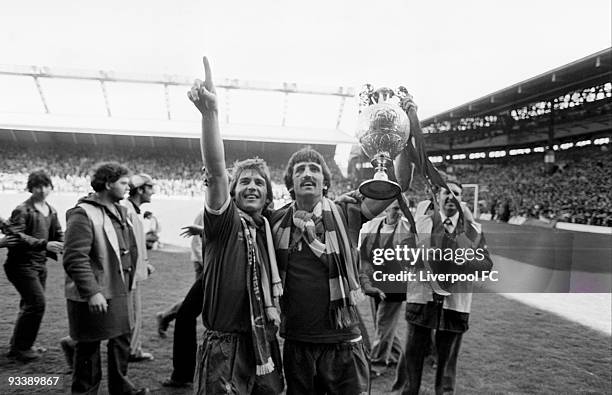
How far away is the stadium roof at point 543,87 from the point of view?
8.13m

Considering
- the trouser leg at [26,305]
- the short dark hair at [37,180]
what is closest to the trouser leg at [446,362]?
the trouser leg at [26,305]

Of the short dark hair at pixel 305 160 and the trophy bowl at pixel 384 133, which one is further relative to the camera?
the trophy bowl at pixel 384 133

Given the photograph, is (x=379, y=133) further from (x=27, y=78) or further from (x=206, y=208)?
(x=27, y=78)

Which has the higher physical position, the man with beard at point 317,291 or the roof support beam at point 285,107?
the roof support beam at point 285,107

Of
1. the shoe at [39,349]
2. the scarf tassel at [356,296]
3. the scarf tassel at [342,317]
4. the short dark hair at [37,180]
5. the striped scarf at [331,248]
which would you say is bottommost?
the shoe at [39,349]

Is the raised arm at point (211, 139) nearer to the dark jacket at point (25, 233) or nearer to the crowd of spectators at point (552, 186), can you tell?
the dark jacket at point (25, 233)

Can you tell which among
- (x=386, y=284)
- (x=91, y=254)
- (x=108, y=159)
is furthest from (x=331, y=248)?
(x=108, y=159)

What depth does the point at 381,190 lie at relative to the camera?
5.97 ft

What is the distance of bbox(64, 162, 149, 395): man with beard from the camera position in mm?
2332

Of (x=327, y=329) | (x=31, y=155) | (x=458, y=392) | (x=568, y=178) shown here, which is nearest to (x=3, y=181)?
(x=31, y=155)

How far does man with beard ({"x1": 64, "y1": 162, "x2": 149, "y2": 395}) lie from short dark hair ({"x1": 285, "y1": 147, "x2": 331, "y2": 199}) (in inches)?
48.0

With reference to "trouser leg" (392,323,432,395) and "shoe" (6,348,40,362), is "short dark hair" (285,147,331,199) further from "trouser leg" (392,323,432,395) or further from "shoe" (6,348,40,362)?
"shoe" (6,348,40,362)

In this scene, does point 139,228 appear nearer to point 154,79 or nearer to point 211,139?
point 211,139

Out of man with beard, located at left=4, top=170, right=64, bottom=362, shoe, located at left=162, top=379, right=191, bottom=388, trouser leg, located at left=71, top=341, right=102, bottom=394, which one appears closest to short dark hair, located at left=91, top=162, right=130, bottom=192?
trouser leg, located at left=71, top=341, right=102, bottom=394
